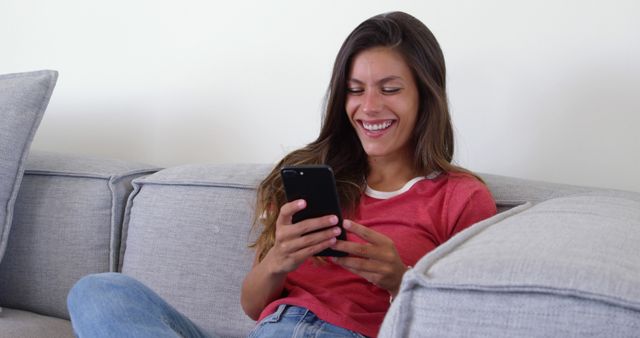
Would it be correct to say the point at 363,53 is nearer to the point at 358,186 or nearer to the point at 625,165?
the point at 358,186

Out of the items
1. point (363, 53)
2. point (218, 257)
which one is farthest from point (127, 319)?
point (363, 53)

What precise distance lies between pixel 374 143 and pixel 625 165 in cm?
52

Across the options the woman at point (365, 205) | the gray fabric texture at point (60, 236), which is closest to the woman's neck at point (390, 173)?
the woman at point (365, 205)

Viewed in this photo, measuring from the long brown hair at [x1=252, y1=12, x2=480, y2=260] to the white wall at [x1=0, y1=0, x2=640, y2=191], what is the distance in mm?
236

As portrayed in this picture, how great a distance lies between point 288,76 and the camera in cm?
194

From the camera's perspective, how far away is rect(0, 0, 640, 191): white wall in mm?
1563

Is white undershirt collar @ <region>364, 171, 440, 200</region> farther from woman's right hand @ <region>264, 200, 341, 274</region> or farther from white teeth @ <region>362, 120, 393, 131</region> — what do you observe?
woman's right hand @ <region>264, 200, 341, 274</region>

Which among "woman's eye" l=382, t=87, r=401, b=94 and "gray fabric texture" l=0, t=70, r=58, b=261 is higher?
"woman's eye" l=382, t=87, r=401, b=94

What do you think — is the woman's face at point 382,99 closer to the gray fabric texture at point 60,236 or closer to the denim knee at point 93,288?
the denim knee at point 93,288

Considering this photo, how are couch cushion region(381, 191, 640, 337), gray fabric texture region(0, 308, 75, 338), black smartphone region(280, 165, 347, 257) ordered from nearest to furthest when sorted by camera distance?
couch cushion region(381, 191, 640, 337), black smartphone region(280, 165, 347, 257), gray fabric texture region(0, 308, 75, 338)

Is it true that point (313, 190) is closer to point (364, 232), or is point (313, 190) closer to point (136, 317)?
point (364, 232)

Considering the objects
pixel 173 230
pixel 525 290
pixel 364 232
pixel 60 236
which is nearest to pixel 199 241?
pixel 173 230

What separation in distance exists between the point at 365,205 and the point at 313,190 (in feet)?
0.96

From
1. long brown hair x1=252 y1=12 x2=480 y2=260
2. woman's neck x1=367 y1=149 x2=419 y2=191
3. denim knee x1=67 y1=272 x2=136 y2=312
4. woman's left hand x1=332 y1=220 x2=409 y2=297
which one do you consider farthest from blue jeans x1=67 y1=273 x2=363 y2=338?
woman's neck x1=367 y1=149 x2=419 y2=191
